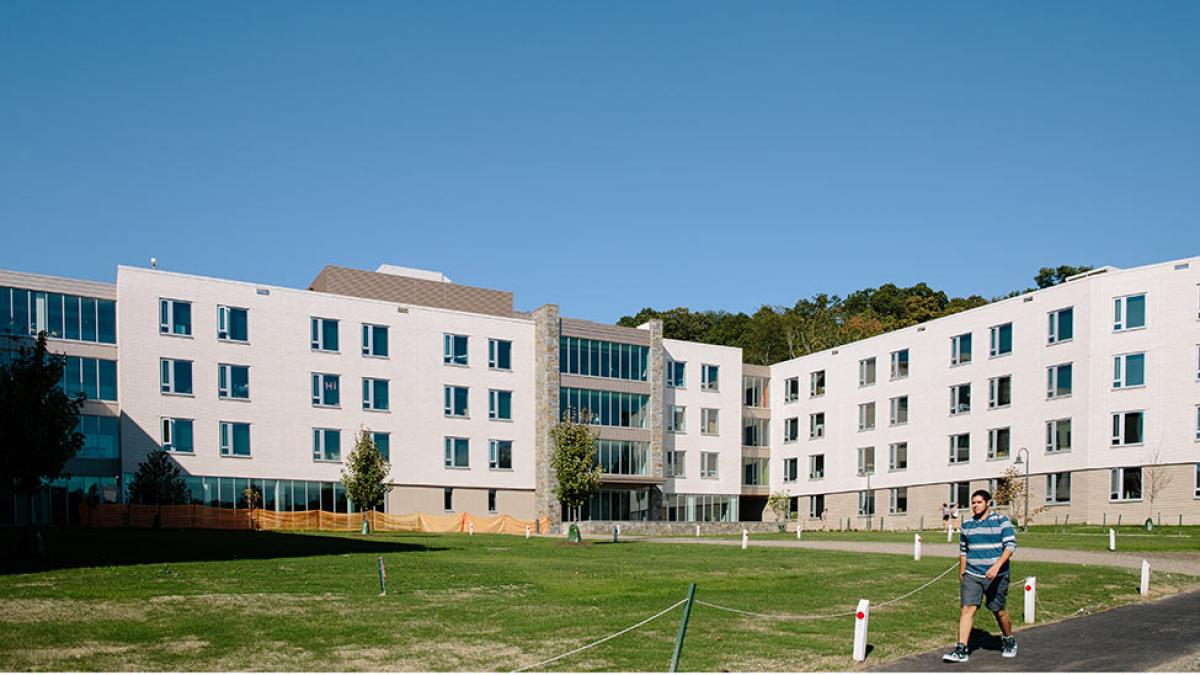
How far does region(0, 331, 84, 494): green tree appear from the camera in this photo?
3019 cm

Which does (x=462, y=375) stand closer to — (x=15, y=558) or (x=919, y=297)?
(x=15, y=558)

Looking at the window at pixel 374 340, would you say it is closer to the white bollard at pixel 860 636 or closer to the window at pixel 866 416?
the window at pixel 866 416

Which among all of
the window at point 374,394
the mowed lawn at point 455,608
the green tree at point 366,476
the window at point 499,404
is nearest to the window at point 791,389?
the window at point 499,404

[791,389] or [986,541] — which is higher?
[986,541]

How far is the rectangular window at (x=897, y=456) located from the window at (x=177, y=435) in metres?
42.4

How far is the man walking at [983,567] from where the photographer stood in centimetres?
1447

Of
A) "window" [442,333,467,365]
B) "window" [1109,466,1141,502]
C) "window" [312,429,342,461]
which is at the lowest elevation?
"window" [1109,466,1141,502]

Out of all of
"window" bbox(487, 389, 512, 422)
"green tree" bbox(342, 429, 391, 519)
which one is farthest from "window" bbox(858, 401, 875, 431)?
"green tree" bbox(342, 429, 391, 519)

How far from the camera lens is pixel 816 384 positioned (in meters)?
76.4

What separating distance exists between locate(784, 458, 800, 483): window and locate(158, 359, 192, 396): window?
42702mm

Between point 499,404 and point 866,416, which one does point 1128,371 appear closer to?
point 866,416

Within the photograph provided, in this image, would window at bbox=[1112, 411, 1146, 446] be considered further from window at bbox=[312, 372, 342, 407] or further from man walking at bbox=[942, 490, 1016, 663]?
man walking at bbox=[942, 490, 1016, 663]

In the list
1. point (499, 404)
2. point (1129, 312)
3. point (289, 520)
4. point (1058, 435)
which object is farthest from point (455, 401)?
point (1129, 312)

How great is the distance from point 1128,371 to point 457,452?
3753 centimetres
